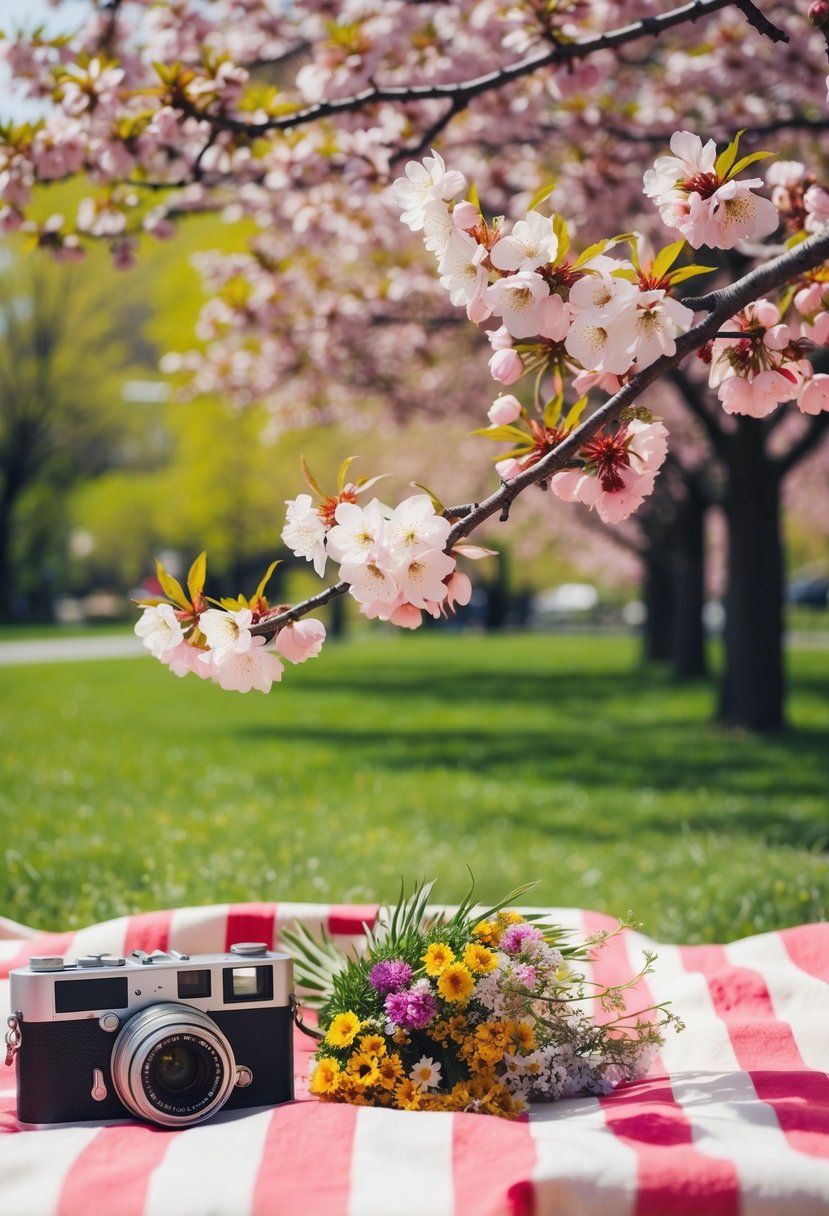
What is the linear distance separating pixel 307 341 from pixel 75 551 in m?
31.9

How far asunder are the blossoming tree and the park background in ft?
2.53

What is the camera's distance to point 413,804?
796 cm

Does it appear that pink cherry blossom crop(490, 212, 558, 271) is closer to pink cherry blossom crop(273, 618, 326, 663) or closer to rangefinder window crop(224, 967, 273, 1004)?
pink cherry blossom crop(273, 618, 326, 663)

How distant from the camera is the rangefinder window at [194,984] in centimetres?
281

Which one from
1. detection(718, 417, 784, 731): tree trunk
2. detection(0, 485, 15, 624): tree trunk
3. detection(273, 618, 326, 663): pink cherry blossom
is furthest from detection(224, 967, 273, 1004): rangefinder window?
detection(0, 485, 15, 624): tree trunk

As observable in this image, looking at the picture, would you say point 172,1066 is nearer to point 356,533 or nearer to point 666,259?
point 356,533

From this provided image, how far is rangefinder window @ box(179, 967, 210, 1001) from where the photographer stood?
281 centimetres

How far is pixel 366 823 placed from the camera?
7242 millimetres

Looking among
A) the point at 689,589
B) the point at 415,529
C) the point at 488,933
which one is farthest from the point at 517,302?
the point at 689,589

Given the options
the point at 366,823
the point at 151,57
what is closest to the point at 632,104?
the point at 151,57

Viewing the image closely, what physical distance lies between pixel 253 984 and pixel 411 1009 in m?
0.33

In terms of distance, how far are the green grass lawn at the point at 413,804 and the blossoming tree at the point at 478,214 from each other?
1571 mm

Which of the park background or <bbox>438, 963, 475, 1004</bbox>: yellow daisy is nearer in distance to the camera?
<bbox>438, 963, 475, 1004</bbox>: yellow daisy

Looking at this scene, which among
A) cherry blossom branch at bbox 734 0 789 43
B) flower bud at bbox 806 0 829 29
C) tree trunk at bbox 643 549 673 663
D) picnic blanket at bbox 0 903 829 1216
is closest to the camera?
picnic blanket at bbox 0 903 829 1216
